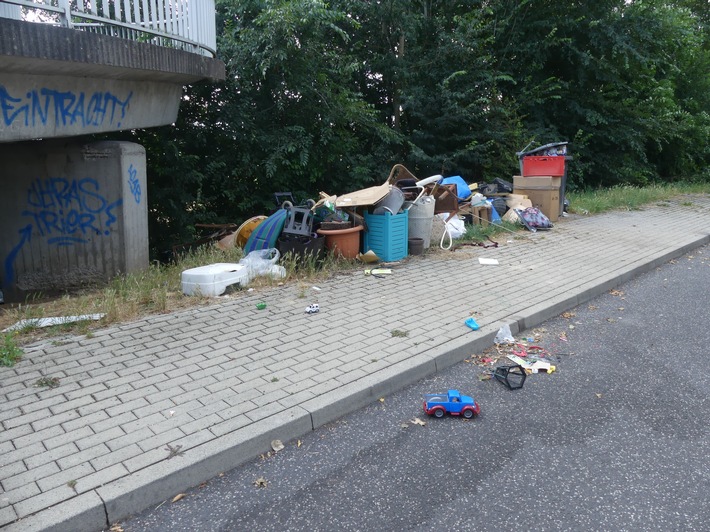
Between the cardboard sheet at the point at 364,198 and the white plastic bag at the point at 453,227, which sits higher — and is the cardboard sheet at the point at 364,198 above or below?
Answer: above

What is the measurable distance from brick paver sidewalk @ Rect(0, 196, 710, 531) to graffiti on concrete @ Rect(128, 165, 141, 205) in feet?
8.09

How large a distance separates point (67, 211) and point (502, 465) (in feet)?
22.6

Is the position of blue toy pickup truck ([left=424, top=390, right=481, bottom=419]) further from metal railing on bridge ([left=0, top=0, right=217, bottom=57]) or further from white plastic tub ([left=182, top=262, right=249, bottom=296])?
metal railing on bridge ([left=0, top=0, right=217, bottom=57])

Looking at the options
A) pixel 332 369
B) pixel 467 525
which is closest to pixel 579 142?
pixel 332 369

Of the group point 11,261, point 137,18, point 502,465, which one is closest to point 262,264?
point 137,18

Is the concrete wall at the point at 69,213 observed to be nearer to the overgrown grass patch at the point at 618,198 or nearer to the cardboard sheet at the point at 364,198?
the cardboard sheet at the point at 364,198

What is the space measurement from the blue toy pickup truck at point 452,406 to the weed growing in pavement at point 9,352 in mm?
3328

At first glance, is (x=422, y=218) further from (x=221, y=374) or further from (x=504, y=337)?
(x=221, y=374)

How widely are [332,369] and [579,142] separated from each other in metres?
16.0

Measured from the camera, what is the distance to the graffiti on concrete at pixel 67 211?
792 centimetres

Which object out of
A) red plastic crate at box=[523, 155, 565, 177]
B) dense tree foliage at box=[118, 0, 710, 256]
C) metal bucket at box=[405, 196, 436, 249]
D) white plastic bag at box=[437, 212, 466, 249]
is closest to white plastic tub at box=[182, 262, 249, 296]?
metal bucket at box=[405, 196, 436, 249]

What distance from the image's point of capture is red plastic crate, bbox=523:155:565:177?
12031 millimetres

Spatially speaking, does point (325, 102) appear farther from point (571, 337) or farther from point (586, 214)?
point (571, 337)

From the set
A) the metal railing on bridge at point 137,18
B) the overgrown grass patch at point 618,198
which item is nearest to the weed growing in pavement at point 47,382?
the metal railing on bridge at point 137,18
